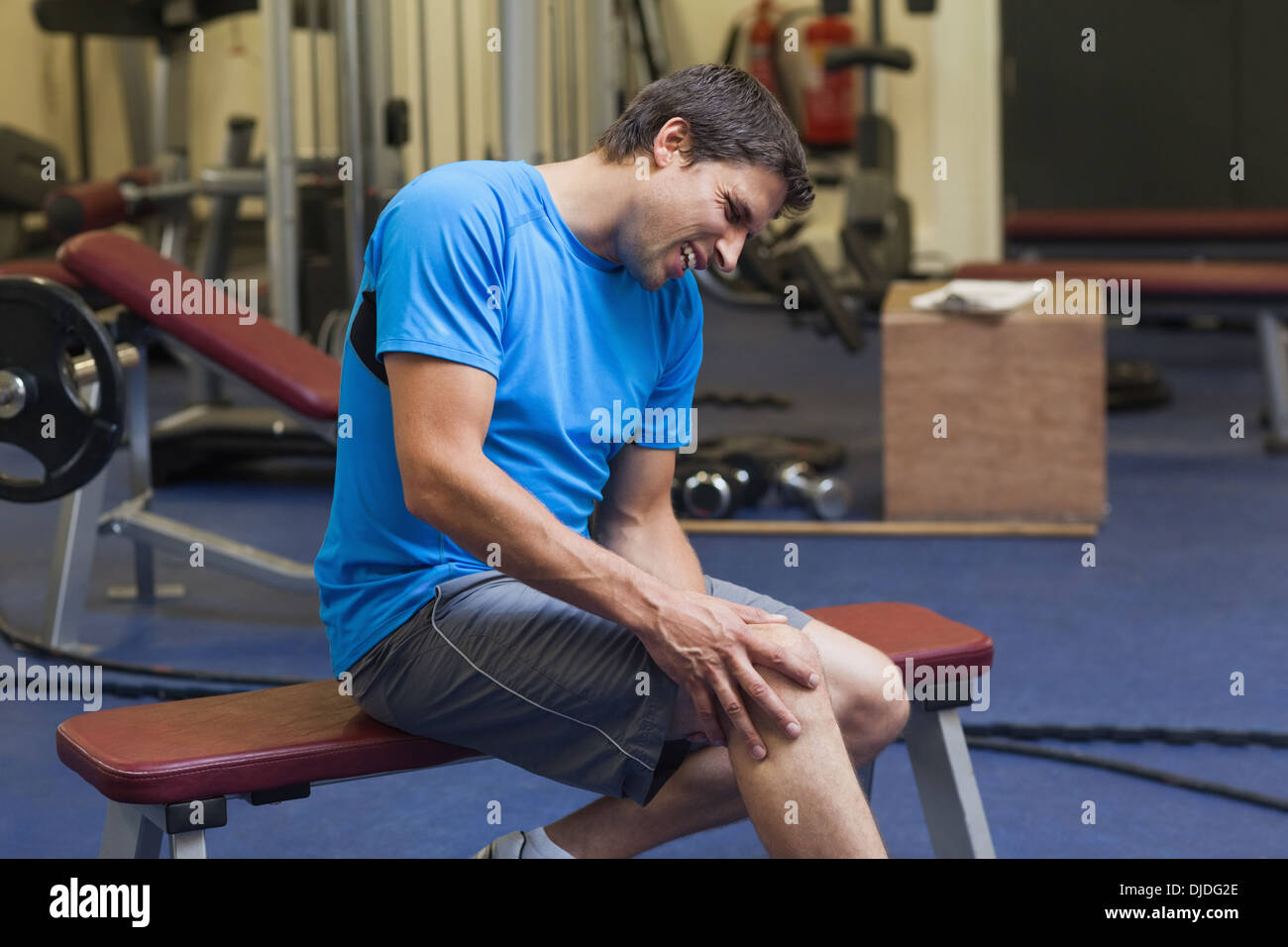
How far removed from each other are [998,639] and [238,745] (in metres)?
1.79

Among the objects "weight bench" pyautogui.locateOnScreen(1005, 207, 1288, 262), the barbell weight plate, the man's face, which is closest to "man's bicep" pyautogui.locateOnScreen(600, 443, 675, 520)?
the man's face

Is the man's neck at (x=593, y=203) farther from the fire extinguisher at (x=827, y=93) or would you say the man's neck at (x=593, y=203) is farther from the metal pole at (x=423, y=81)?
the fire extinguisher at (x=827, y=93)

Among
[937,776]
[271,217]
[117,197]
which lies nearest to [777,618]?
[937,776]

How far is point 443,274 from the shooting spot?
138 cm

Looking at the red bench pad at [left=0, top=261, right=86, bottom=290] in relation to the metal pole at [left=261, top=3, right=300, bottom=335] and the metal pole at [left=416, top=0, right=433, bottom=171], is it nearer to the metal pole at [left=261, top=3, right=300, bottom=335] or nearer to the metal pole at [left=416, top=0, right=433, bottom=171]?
the metal pole at [left=261, top=3, right=300, bottom=335]

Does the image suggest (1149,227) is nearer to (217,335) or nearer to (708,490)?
(708,490)

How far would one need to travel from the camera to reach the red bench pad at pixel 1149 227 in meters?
6.02

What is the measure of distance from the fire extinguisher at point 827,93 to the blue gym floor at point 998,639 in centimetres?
364

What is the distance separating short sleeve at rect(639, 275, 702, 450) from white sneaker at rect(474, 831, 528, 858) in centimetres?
44

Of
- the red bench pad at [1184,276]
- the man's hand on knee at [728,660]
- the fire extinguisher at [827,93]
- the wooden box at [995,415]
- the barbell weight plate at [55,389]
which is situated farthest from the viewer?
the fire extinguisher at [827,93]

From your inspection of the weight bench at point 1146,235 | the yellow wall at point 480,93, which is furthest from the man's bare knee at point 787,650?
the yellow wall at point 480,93

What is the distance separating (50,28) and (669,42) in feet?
13.5

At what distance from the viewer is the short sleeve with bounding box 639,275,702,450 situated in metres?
1.65
